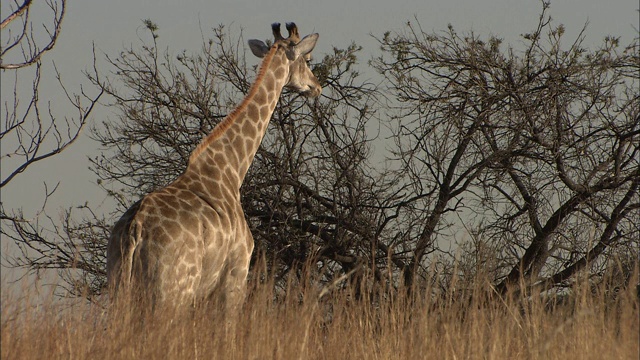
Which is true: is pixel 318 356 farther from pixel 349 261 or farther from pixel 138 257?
pixel 349 261

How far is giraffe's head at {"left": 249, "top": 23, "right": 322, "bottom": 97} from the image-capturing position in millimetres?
8705

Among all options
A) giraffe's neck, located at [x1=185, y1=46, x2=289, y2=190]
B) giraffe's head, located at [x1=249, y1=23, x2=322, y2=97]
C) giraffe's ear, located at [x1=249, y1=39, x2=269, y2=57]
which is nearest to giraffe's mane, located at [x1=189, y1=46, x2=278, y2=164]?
giraffe's neck, located at [x1=185, y1=46, x2=289, y2=190]

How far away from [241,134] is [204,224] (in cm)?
134

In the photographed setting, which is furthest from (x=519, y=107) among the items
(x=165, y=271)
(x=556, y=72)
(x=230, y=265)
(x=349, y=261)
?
(x=165, y=271)

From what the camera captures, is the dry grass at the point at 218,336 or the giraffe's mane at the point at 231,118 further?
the giraffe's mane at the point at 231,118

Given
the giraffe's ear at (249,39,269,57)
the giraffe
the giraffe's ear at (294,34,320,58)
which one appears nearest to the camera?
the giraffe

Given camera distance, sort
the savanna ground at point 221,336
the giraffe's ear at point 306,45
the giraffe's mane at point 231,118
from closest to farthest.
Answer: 1. the savanna ground at point 221,336
2. the giraffe's mane at point 231,118
3. the giraffe's ear at point 306,45

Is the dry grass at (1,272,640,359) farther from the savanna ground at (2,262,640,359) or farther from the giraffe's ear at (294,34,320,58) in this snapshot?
the giraffe's ear at (294,34,320,58)

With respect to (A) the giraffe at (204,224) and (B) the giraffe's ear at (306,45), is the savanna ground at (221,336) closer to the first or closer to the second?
(A) the giraffe at (204,224)

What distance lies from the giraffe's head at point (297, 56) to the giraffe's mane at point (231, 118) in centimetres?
15

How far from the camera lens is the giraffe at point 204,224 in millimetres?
6535

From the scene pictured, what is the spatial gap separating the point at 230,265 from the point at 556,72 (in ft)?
16.3

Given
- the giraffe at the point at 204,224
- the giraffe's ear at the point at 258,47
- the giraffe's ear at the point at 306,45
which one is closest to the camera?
the giraffe at the point at 204,224

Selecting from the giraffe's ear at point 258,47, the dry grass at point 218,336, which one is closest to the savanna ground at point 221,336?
the dry grass at point 218,336
